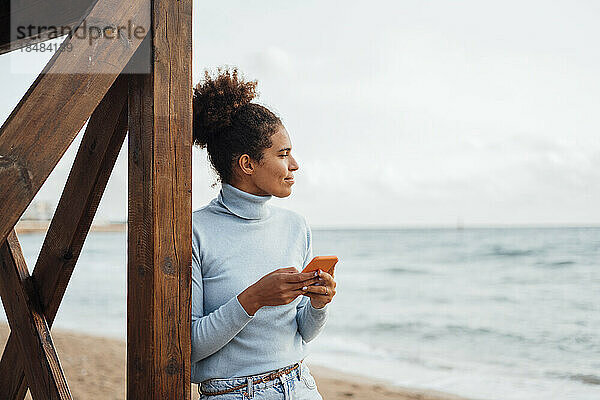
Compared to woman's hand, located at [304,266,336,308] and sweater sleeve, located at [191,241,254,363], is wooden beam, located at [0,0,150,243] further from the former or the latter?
woman's hand, located at [304,266,336,308]

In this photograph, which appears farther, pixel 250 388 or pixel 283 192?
pixel 283 192

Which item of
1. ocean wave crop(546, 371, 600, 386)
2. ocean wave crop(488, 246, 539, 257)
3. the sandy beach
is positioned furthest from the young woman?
ocean wave crop(488, 246, 539, 257)

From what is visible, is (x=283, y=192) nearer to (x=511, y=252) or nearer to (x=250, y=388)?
(x=250, y=388)

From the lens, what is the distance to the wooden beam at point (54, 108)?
1.19m

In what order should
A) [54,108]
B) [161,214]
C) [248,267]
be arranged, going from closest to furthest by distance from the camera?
1. [54,108]
2. [161,214]
3. [248,267]

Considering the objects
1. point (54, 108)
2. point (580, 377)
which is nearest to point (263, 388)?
point (54, 108)

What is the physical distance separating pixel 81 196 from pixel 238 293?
0.48 meters

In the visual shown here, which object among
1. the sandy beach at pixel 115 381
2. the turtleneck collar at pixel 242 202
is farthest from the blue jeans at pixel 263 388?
the sandy beach at pixel 115 381

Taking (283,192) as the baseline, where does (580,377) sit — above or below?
below

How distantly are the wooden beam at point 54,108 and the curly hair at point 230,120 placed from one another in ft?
1.44

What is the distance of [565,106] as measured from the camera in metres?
21.5

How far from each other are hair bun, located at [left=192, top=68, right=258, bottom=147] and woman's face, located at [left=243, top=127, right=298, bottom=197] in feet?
0.47

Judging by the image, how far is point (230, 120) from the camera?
5.90ft

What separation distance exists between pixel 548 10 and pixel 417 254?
30.2 feet
